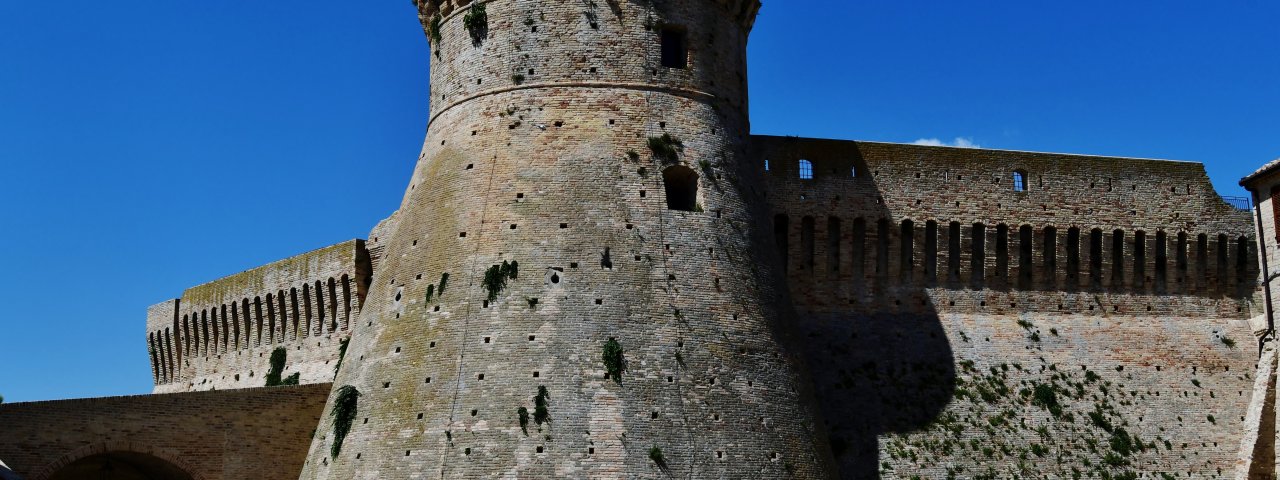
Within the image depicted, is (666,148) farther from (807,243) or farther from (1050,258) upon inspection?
(1050,258)

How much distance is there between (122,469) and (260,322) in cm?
877

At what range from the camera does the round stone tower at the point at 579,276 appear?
2530 cm

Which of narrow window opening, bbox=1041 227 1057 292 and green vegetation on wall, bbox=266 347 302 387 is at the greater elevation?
narrow window opening, bbox=1041 227 1057 292

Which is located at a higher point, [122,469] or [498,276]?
[498,276]

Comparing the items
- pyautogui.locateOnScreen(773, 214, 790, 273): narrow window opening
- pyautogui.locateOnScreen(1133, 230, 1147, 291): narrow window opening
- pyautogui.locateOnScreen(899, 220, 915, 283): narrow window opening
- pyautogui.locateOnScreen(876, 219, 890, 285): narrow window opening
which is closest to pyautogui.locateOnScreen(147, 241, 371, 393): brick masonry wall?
pyautogui.locateOnScreen(773, 214, 790, 273): narrow window opening

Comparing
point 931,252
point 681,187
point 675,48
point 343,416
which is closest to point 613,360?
point 681,187

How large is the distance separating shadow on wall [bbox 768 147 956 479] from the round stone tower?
3247mm

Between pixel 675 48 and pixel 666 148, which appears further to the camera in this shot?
pixel 675 48

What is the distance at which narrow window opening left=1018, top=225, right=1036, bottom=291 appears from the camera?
34.0 meters

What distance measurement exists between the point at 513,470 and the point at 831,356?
32.2 feet

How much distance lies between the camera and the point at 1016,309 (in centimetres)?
3381

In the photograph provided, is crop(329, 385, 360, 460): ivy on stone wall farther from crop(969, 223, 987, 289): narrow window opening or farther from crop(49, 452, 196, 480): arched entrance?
crop(969, 223, 987, 289): narrow window opening

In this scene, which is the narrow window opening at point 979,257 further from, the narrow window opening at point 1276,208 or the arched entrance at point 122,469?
the arched entrance at point 122,469

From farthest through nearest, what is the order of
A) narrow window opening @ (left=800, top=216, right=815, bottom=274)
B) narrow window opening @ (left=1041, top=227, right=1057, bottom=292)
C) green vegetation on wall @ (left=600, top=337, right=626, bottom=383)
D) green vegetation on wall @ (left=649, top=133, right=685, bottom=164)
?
narrow window opening @ (left=1041, top=227, right=1057, bottom=292) < narrow window opening @ (left=800, top=216, right=815, bottom=274) < green vegetation on wall @ (left=649, top=133, right=685, bottom=164) < green vegetation on wall @ (left=600, top=337, right=626, bottom=383)
